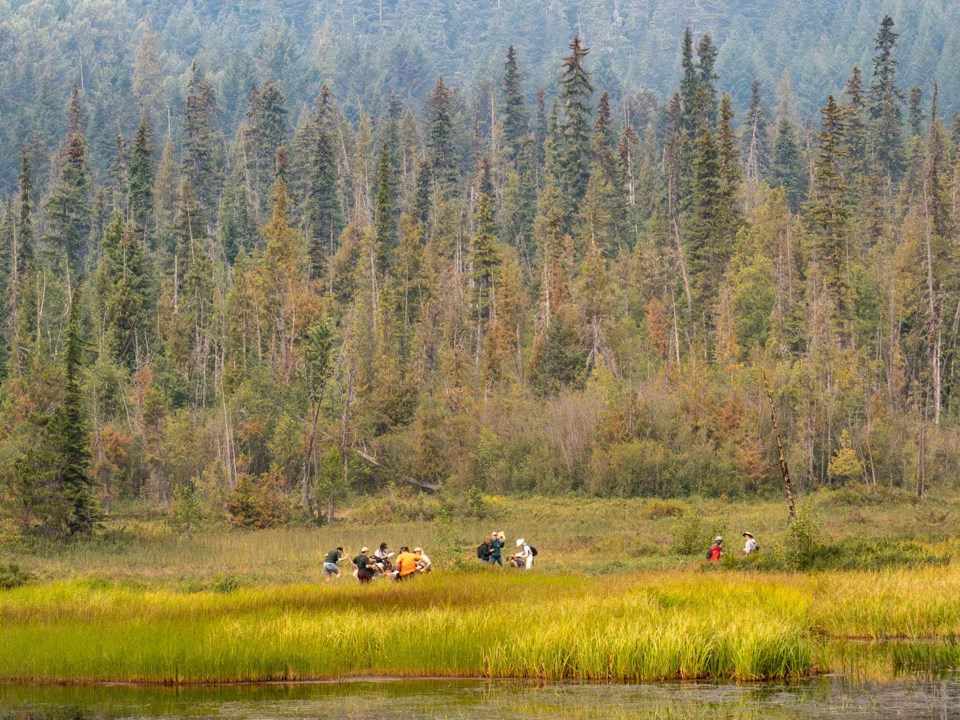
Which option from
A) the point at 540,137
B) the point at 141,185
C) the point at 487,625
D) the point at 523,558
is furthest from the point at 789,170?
the point at 487,625

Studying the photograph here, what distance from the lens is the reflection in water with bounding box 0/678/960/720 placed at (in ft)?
65.3

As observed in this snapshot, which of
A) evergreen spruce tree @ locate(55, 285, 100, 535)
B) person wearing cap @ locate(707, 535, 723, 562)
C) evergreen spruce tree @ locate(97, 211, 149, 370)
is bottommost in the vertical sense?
person wearing cap @ locate(707, 535, 723, 562)

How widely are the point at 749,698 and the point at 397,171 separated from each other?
114 meters

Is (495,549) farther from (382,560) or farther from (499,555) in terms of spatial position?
(382,560)

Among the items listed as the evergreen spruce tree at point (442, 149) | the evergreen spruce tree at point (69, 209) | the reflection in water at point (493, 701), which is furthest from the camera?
the evergreen spruce tree at point (442, 149)

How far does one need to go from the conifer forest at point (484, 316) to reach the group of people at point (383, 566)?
20755 mm

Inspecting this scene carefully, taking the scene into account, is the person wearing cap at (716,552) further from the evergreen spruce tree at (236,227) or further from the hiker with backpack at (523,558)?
the evergreen spruce tree at (236,227)

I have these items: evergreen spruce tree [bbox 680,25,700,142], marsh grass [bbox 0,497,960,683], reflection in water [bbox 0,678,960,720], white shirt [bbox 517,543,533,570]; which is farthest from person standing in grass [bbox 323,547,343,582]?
evergreen spruce tree [bbox 680,25,700,142]

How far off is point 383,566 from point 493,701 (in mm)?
16121

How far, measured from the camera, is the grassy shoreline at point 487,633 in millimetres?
22625

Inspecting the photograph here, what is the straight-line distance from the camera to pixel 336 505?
243ft

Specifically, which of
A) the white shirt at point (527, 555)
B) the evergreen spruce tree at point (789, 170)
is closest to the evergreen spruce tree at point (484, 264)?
the evergreen spruce tree at point (789, 170)

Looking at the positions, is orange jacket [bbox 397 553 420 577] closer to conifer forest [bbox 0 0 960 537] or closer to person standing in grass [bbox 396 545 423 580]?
person standing in grass [bbox 396 545 423 580]

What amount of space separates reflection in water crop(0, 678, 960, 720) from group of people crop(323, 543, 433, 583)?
36.6ft
